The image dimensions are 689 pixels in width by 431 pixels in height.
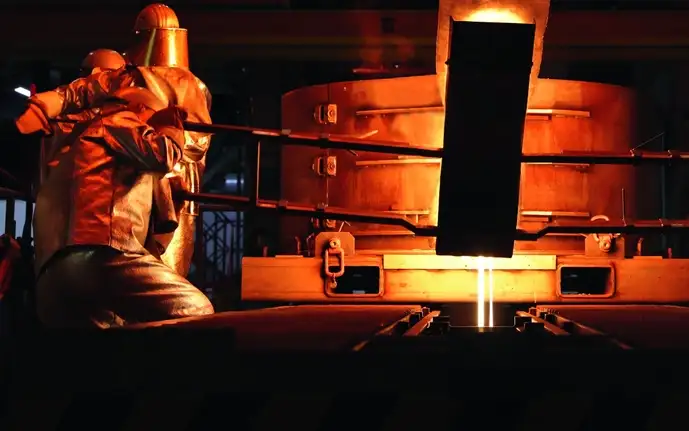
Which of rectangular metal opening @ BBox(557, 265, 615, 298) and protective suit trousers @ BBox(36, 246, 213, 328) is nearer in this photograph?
protective suit trousers @ BBox(36, 246, 213, 328)

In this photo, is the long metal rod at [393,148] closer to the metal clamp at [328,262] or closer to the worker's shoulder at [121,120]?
the worker's shoulder at [121,120]

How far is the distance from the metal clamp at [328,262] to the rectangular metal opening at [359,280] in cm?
4

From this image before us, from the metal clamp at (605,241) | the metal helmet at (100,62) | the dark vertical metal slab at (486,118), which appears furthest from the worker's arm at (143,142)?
the metal clamp at (605,241)

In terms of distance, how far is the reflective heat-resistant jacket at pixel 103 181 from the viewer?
165 inches

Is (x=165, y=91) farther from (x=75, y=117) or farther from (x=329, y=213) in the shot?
(x=329, y=213)

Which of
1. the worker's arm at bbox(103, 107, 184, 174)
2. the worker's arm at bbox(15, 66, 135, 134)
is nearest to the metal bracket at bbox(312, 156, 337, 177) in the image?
the worker's arm at bbox(15, 66, 135, 134)

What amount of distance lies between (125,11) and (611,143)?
4.46 metres

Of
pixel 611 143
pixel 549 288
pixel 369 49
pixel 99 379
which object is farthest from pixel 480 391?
pixel 369 49

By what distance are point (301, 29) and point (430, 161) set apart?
224 cm

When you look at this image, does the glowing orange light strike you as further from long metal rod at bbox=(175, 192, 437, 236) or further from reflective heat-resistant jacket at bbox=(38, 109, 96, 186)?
reflective heat-resistant jacket at bbox=(38, 109, 96, 186)

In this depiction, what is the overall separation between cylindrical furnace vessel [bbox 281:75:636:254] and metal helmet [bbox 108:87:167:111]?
120 inches

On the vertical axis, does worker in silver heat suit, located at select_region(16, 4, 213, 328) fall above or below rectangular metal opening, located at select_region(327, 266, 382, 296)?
above

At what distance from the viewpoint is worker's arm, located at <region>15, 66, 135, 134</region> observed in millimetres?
4836

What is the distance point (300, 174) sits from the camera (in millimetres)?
8086
